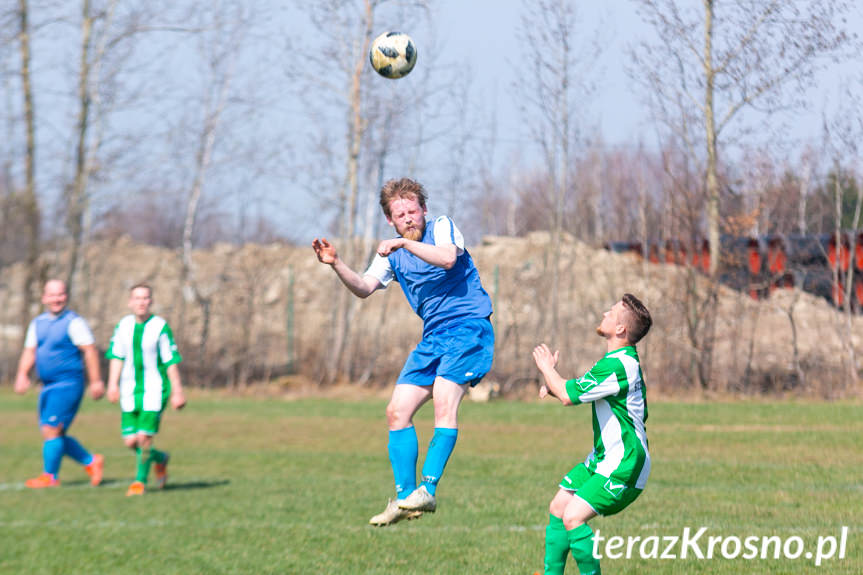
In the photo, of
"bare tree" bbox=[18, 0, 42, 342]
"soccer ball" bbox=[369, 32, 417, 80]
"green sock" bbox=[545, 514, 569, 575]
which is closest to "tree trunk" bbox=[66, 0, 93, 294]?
"bare tree" bbox=[18, 0, 42, 342]

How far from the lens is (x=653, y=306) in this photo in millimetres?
19781

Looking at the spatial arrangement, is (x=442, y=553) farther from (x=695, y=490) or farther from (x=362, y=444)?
(x=362, y=444)

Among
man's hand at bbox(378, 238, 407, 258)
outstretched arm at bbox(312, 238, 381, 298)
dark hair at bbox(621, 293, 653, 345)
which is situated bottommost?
dark hair at bbox(621, 293, 653, 345)

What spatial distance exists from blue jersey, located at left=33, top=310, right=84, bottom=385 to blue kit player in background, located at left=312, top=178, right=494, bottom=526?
6334 mm

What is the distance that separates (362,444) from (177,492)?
4086 millimetres

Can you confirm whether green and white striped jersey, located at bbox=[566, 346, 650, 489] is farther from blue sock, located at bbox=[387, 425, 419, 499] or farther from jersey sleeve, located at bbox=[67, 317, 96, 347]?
jersey sleeve, located at bbox=[67, 317, 96, 347]

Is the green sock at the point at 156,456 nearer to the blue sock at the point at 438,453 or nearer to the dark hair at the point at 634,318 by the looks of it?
the blue sock at the point at 438,453

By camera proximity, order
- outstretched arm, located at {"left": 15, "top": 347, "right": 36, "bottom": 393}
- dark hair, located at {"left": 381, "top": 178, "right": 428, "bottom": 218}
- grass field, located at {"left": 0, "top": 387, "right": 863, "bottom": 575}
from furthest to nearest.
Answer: outstretched arm, located at {"left": 15, "top": 347, "right": 36, "bottom": 393} → grass field, located at {"left": 0, "top": 387, "right": 863, "bottom": 575} → dark hair, located at {"left": 381, "top": 178, "right": 428, "bottom": 218}

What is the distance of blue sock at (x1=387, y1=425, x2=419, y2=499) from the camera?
6.00 m

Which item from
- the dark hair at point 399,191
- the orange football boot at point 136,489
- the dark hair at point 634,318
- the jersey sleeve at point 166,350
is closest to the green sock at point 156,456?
the orange football boot at point 136,489

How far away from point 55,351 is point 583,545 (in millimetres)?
7823

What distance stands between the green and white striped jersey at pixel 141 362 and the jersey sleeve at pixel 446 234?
556 centimetres

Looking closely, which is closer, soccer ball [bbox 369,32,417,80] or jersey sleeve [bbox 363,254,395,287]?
jersey sleeve [bbox 363,254,395,287]

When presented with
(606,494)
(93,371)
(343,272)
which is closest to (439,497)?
(93,371)
